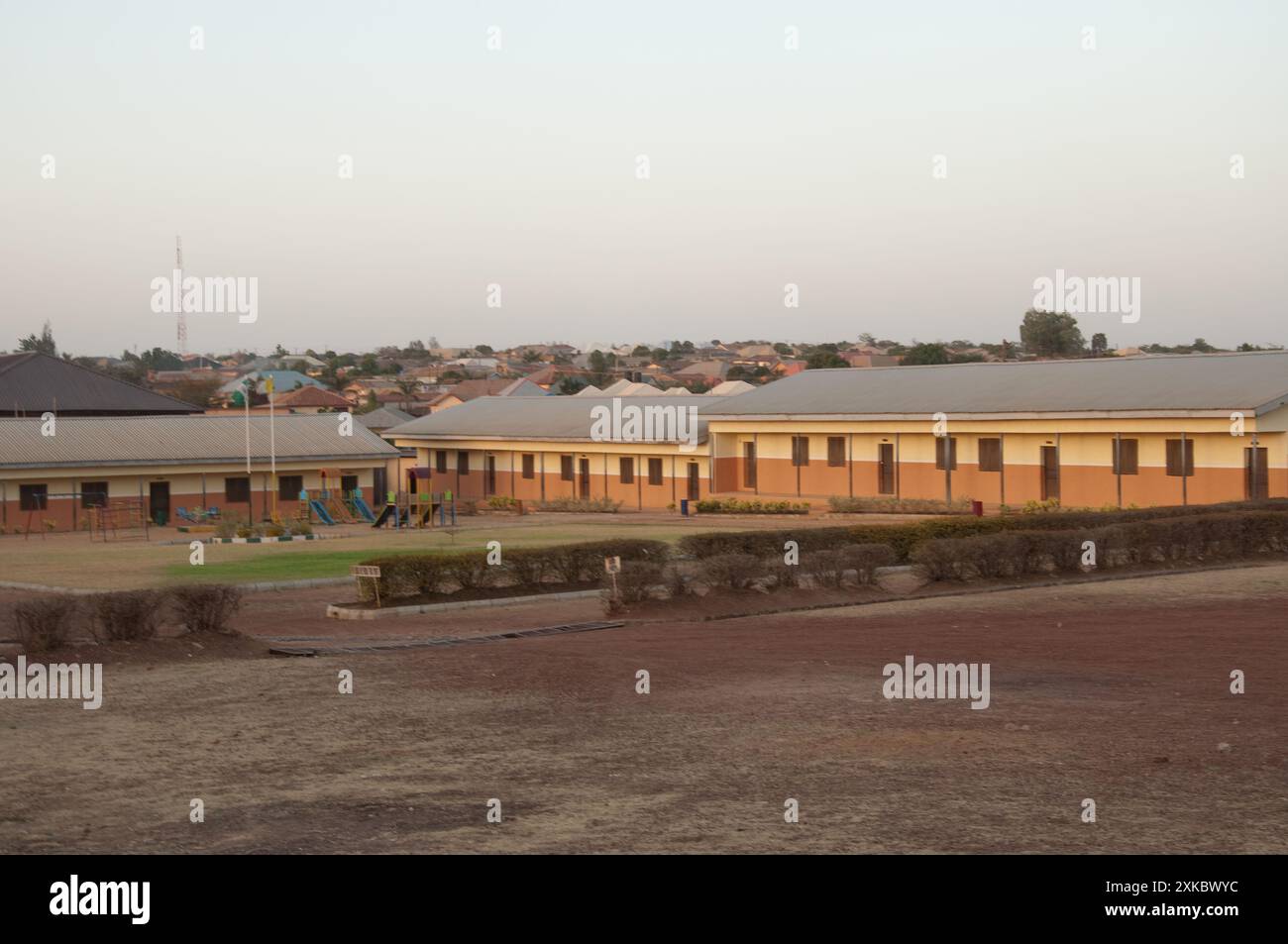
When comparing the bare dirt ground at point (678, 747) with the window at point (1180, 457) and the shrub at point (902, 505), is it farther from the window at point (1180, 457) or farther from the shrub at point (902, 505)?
the shrub at point (902, 505)

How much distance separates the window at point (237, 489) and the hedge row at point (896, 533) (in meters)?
33.2

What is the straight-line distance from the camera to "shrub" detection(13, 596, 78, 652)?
14820mm

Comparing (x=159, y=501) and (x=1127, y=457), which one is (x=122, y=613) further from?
(x=159, y=501)

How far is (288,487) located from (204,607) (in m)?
38.7

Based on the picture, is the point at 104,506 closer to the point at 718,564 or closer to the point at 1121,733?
the point at 718,564

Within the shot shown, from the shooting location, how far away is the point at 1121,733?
34.0ft

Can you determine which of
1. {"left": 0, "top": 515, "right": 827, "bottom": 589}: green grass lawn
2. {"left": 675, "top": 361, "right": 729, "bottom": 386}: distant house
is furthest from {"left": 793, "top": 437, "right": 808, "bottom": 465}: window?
{"left": 675, "top": 361, "right": 729, "bottom": 386}: distant house

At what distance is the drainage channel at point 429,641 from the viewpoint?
15617 mm

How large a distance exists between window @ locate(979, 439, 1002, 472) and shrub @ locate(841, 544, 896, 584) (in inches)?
914

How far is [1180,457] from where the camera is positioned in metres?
38.6

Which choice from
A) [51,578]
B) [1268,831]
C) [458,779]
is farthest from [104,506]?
[1268,831]

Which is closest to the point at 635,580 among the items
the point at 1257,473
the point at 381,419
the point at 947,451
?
the point at 1257,473

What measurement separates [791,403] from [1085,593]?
1232 inches
